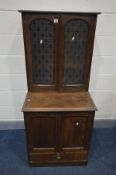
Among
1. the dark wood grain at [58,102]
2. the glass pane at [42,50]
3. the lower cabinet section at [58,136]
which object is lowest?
the lower cabinet section at [58,136]

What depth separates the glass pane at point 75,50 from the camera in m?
1.48

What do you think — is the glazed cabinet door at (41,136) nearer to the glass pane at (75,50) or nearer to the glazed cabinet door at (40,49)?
the glazed cabinet door at (40,49)

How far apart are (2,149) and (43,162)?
0.56 meters

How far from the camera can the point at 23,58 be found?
1.89 meters

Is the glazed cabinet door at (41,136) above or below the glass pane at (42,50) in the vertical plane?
below

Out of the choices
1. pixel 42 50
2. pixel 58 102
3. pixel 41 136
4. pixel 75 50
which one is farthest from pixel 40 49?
pixel 41 136

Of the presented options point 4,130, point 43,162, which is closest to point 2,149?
point 4,130

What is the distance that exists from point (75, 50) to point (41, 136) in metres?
0.88

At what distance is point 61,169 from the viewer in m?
1.77

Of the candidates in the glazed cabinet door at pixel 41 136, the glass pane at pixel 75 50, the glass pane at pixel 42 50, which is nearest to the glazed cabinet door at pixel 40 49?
the glass pane at pixel 42 50

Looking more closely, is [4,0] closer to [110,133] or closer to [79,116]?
[79,116]

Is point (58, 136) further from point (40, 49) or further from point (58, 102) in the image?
point (40, 49)

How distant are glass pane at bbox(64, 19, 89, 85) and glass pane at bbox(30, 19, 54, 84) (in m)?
0.14

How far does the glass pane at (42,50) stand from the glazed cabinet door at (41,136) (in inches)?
14.7
